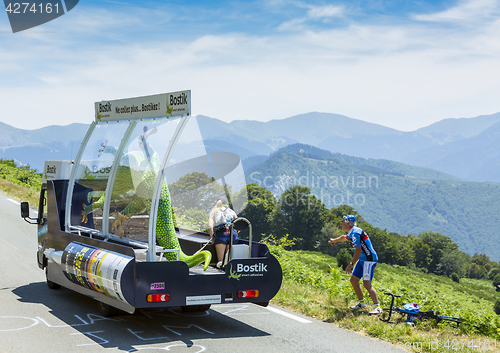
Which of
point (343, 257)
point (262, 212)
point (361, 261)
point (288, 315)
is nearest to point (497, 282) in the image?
point (343, 257)

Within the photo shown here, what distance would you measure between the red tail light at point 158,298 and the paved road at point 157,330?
0.51 metres

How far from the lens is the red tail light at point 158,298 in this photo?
6.00m

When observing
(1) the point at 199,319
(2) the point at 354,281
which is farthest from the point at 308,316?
(1) the point at 199,319

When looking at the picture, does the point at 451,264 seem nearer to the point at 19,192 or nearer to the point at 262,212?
the point at 262,212

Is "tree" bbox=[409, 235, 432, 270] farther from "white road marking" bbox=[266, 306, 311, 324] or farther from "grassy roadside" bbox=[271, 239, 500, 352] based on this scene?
"white road marking" bbox=[266, 306, 311, 324]

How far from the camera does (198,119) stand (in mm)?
6391

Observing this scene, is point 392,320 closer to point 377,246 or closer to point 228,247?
point 228,247

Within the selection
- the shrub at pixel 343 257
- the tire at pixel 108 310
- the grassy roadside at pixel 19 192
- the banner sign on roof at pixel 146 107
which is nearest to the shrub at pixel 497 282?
the shrub at pixel 343 257

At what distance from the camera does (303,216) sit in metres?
97.6

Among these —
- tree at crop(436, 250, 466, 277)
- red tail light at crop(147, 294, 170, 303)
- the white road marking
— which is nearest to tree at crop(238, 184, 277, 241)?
the white road marking

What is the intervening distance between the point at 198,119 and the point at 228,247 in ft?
6.16

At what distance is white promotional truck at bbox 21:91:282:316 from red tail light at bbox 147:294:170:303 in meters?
0.01

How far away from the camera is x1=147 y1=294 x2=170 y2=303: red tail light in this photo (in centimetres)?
600

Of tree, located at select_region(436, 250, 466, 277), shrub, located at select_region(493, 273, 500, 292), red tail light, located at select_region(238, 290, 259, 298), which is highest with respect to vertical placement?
red tail light, located at select_region(238, 290, 259, 298)
